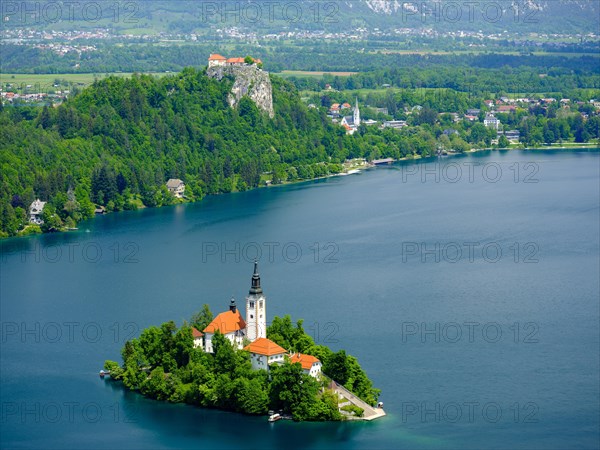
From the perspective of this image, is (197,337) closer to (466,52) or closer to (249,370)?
(249,370)

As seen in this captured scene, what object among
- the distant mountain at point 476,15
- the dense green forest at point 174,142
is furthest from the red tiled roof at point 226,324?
the distant mountain at point 476,15

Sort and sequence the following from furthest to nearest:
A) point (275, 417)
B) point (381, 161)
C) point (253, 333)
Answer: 1. point (381, 161)
2. point (253, 333)
3. point (275, 417)

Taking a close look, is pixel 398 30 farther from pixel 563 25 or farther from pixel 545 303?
pixel 545 303

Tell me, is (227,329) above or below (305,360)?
above

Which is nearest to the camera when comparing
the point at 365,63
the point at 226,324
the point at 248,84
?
the point at 226,324

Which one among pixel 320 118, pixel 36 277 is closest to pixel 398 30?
pixel 320 118

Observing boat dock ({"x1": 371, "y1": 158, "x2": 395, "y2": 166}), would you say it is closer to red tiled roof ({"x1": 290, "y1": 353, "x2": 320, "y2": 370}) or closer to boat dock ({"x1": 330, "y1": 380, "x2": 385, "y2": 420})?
red tiled roof ({"x1": 290, "y1": 353, "x2": 320, "y2": 370})

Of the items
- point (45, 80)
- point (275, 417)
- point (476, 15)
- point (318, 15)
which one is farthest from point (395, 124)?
point (476, 15)
